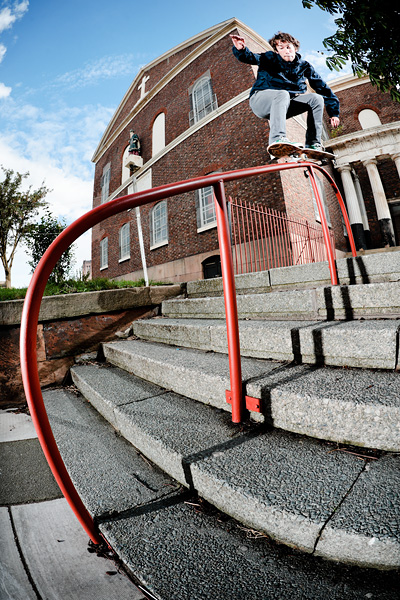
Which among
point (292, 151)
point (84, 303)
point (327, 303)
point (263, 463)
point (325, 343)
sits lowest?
point (263, 463)

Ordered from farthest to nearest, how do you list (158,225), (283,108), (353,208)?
(158,225) → (353,208) → (283,108)

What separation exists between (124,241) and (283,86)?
38.4ft

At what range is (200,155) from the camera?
33.5 feet

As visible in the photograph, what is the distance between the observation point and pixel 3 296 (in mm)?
3498

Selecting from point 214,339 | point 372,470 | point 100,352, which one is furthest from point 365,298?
point 100,352

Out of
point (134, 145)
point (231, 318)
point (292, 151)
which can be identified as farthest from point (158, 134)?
point (231, 318)

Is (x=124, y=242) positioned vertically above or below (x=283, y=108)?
above

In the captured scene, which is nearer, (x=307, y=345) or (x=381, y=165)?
(x=307, y=345)

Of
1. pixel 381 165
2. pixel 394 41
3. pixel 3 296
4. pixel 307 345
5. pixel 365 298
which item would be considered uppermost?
pixel 381 165

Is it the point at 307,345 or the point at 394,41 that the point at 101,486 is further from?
the point at 394,41

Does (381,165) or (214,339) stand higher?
(381,165)

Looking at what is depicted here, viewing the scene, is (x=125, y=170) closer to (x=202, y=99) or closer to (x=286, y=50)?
(x=202, y=99)

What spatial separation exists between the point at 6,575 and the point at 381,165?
16910 mm

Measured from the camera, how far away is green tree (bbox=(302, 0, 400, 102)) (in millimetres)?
3371
